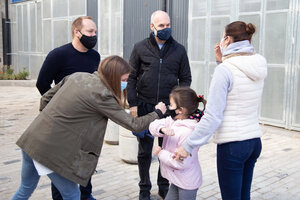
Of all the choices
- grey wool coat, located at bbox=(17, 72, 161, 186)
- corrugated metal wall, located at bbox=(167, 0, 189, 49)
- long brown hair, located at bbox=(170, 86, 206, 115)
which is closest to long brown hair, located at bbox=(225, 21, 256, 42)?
long brown hair, located at bbox=(170, 86, 206, 115)

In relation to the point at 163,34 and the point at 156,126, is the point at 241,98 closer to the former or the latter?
the point at 156,126

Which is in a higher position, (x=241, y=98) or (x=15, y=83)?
(x=241, y=98)

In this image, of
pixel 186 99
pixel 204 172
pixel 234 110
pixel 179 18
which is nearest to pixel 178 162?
pixel 186 99

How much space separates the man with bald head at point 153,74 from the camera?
385 centimetres

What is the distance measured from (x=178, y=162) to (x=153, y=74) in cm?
130

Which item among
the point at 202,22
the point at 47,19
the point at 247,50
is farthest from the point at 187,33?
the point at 47,19

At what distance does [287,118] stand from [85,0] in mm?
10133

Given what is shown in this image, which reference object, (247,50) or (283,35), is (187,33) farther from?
(247,50)

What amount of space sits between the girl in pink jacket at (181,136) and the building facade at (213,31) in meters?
5.51

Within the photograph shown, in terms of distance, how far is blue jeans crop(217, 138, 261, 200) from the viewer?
245 cm

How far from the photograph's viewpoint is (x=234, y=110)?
2422 mm

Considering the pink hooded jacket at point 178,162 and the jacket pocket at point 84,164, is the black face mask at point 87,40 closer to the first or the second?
the pink hooded jacket at point 178,162

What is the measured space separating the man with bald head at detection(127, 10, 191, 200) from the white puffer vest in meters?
1.45

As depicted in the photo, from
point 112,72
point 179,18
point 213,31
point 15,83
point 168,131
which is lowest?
point 15,83
